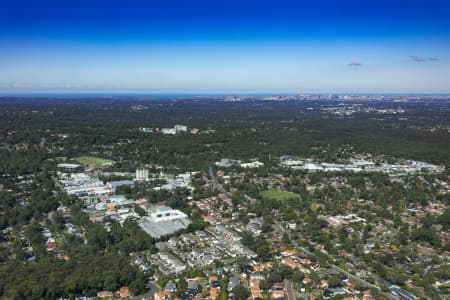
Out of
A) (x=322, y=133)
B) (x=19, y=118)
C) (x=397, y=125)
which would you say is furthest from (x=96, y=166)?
(x=397, y=125)

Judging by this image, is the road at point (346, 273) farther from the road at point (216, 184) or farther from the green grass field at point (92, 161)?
the green grass field at point (92, 161)

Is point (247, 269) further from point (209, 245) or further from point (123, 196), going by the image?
point (123, 196)

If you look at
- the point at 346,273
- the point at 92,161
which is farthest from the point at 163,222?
the point at 92,161

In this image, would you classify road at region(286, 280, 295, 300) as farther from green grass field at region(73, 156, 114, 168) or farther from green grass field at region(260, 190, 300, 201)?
green grass field at region(73, 156, 114, 168)

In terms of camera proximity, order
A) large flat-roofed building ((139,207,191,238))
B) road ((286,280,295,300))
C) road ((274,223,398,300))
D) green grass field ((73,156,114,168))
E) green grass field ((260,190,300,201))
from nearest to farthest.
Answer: road ((286,280,295,300))
road ((274,223,398,300))
large flat-roofed building ((139,207,191,238))
green grass field ((260,190,300,201))
green grass field ((73,156,114,168))

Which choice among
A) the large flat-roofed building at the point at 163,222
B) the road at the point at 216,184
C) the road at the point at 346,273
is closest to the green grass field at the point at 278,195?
the road at the point at 216,184

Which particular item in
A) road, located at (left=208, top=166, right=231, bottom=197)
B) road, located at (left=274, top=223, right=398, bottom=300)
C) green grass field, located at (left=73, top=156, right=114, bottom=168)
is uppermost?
green grass field, located at (left=73, top=156, right=114, bottom=168)

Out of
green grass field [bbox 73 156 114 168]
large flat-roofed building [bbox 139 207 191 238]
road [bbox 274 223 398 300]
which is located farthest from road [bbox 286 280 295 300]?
green grass field [bbox 73 156 114 168]
